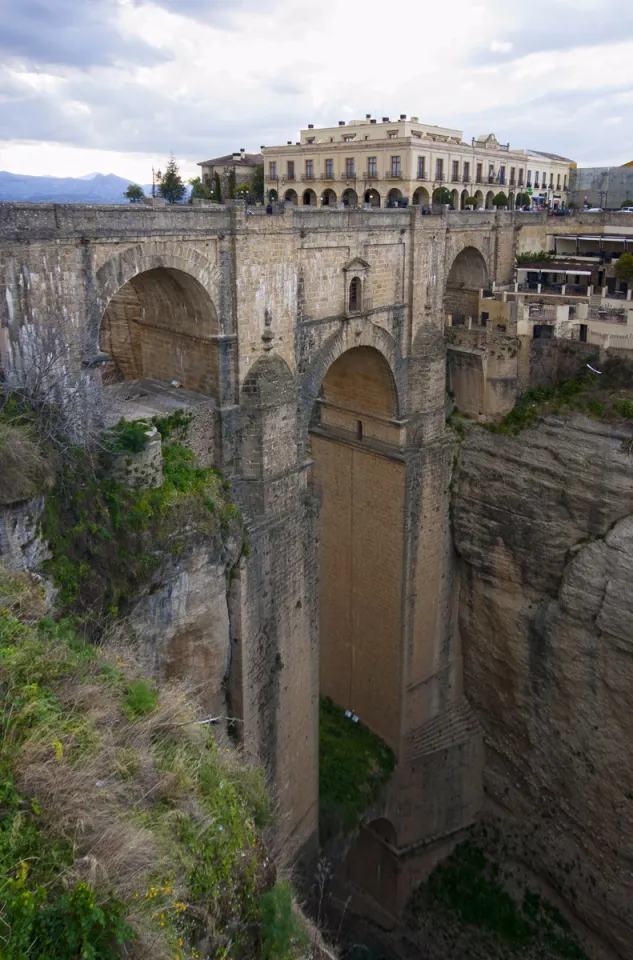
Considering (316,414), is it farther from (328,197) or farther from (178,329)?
(328,197)

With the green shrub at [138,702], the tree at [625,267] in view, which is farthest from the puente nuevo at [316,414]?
the green shrub at [138,702]

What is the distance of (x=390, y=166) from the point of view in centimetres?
3725

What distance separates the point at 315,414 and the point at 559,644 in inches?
358

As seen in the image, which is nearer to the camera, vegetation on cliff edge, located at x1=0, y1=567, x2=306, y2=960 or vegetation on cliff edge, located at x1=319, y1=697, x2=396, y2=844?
vegetation on cliff edge, located at x1=0, y1=567, x2=306, y2=960

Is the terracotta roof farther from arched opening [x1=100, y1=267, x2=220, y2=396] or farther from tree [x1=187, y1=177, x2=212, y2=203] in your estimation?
arched opening [x1=100, y1=267, x2=220, y2=396]

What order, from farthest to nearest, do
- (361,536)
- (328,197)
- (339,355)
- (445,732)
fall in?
(328,197), (445,732), (361,536), (339,355)

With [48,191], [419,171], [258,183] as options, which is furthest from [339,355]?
[48,191]

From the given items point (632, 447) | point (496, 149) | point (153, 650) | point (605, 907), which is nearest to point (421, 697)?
point (605, 907)

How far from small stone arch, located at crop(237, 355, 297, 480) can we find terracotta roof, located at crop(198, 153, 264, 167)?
33080 millimetres

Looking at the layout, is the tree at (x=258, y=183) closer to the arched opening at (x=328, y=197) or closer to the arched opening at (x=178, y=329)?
the arched opening at (x=328, y=197)

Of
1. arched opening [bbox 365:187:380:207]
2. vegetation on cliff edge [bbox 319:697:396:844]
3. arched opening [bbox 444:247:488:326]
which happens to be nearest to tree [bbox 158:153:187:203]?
arched opening [bbox 365:187:380:207]

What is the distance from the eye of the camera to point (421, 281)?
1997 centimetres

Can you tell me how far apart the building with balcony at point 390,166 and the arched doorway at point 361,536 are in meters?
17.3

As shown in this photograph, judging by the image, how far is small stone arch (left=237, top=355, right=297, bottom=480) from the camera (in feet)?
50.6
